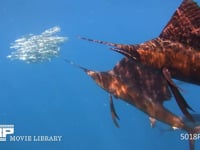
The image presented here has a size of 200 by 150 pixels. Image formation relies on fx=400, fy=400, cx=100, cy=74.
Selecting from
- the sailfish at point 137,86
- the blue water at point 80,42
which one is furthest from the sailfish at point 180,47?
the blue water at point 80,42

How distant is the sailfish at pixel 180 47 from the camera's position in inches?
145

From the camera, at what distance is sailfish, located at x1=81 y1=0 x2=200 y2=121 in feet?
12.1

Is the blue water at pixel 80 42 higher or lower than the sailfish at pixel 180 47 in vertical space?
higher

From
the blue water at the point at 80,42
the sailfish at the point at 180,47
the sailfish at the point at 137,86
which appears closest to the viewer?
the sailfish at the point at 180,47

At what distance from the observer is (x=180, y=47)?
3852 millimetres

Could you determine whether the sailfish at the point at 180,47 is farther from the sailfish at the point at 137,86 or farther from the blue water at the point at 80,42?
the blue water at the point at 80,42

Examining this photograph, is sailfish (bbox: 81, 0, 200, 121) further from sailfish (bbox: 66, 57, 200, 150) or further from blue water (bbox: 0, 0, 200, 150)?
blue water (bbox: 0, 0, 200, 150)

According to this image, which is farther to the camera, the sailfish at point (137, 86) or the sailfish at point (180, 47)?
the sailfish at point (137, 86)

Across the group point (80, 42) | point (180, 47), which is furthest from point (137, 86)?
point (80, 42)

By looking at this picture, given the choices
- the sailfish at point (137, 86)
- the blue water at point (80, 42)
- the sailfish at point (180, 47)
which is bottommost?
the sailfish at point (180, 47)

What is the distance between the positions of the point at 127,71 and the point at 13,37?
90.0ft

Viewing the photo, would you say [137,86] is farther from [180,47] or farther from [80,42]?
[80,42]

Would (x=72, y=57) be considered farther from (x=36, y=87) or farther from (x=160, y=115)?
(x=160, y=115)

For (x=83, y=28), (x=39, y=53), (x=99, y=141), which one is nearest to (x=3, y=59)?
(x=83, y=28)
